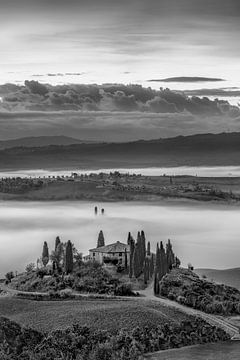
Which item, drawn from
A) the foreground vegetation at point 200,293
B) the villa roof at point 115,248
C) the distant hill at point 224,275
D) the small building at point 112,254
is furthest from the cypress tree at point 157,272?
the distant hill at point 224,275

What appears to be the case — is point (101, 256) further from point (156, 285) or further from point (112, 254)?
point (156, 285)

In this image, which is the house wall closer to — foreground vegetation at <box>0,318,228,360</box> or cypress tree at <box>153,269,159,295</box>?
cypress tree at <box>153,269,159,295</box>

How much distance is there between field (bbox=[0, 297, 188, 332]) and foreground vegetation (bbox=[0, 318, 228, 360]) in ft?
3.34

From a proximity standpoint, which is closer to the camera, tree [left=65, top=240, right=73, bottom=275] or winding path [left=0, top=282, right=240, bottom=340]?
winding path [left=0, top=282, right=240, bottom=340]

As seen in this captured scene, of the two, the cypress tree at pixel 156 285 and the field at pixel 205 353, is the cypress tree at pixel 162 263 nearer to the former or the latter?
the cypress tree at pixel 156 285

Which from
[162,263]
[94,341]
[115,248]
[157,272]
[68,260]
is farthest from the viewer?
[115,248]

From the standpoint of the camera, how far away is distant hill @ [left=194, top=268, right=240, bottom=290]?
282ft

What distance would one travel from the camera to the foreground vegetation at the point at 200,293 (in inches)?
2810

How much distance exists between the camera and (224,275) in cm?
9081

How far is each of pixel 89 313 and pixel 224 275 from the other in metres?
27.2

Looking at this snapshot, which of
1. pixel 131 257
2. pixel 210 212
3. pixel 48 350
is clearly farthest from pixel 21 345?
pixel 210 212

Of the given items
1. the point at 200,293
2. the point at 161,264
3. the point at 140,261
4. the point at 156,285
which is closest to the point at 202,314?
the point at 200,293

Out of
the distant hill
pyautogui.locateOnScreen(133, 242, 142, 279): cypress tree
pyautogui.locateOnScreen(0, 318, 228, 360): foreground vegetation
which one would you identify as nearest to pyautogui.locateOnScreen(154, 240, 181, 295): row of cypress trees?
pyautogui.locateOnScreen(133, 242, 142, 279): cypress tree

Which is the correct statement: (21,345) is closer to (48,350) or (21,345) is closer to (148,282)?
(48,350)
